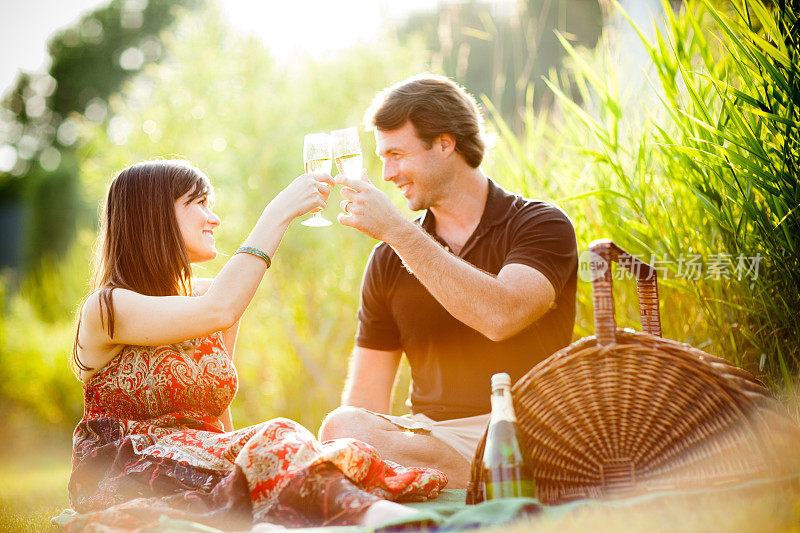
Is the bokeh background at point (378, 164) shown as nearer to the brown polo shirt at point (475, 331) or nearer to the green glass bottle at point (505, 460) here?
the brown polo shirt at point (475, 331)

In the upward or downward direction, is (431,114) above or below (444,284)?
above

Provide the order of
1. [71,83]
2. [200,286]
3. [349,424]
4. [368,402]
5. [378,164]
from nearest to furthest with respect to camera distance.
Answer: [349,424] < [200,286] < [368,402] < [378,164] < [71,83]

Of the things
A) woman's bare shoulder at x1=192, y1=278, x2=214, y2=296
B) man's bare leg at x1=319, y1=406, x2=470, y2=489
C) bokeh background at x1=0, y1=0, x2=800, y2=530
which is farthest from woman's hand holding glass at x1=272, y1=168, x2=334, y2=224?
bokeh background at x1=0, y1=0, x2=800, y2=530

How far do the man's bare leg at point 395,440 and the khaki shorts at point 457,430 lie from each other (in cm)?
2

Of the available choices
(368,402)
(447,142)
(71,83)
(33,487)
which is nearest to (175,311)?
(368,402)

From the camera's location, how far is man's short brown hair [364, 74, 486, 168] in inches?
121

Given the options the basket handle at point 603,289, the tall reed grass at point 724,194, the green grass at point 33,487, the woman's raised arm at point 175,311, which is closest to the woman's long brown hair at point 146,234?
the woman's raised arm at point 175,311

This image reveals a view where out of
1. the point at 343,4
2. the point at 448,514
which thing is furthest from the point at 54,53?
A: the point at 448,514

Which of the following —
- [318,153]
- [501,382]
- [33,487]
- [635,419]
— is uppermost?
[318,153]

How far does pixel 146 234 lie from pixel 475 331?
4.13 feet

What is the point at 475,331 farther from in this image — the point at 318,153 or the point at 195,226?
the point at 195,226

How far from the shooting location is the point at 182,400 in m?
2.23

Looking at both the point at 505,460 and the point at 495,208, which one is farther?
the point at 495,208

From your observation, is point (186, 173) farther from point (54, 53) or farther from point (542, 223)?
point (54, 53)
